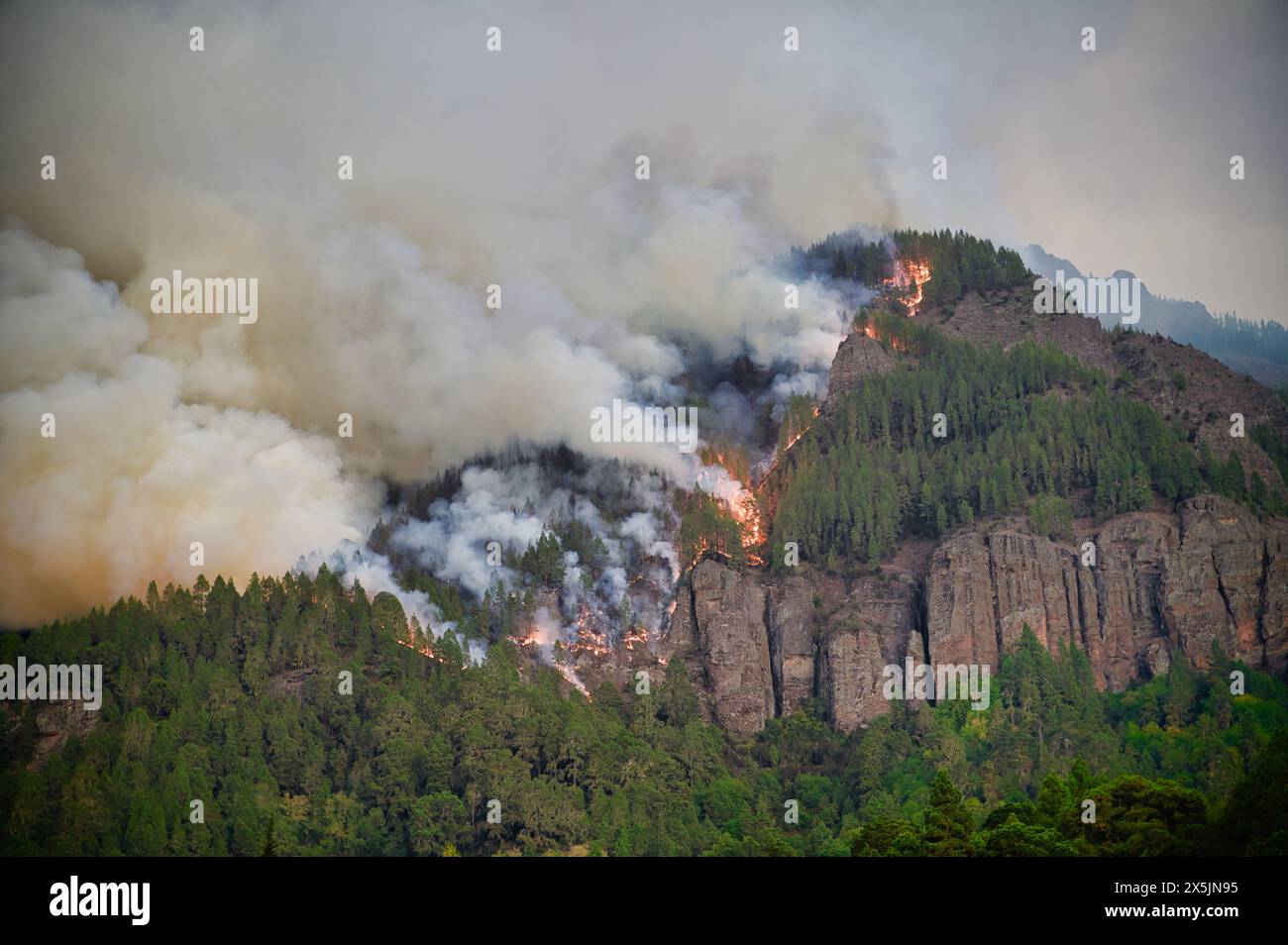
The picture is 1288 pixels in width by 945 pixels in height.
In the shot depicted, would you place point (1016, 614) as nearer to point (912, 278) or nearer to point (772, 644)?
point (772, 644)

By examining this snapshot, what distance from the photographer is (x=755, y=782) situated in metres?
120

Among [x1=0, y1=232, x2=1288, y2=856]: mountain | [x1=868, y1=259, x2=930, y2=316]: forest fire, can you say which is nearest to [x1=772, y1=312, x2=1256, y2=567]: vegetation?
[x1=0, y1=232, x2=1288, y2=856]: mountain

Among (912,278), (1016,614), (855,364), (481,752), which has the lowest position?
(481,752)

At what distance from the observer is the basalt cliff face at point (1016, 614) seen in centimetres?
12456

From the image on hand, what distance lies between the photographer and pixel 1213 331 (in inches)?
6658

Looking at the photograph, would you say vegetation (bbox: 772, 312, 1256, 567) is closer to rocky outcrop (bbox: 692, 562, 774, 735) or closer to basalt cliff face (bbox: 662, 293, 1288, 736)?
basalt cliff face (bbox: 662, 293, 1288, 736)

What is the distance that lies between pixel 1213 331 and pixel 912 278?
98.6ft

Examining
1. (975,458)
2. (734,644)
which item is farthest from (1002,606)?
(734,644)

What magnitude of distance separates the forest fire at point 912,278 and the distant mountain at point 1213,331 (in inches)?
515

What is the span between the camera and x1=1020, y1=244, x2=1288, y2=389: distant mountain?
16238 cm

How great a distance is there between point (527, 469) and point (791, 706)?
3140 cm

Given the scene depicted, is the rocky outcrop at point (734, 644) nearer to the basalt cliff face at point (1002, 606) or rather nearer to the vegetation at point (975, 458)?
the basalt cliff face at point (1002, 606)
